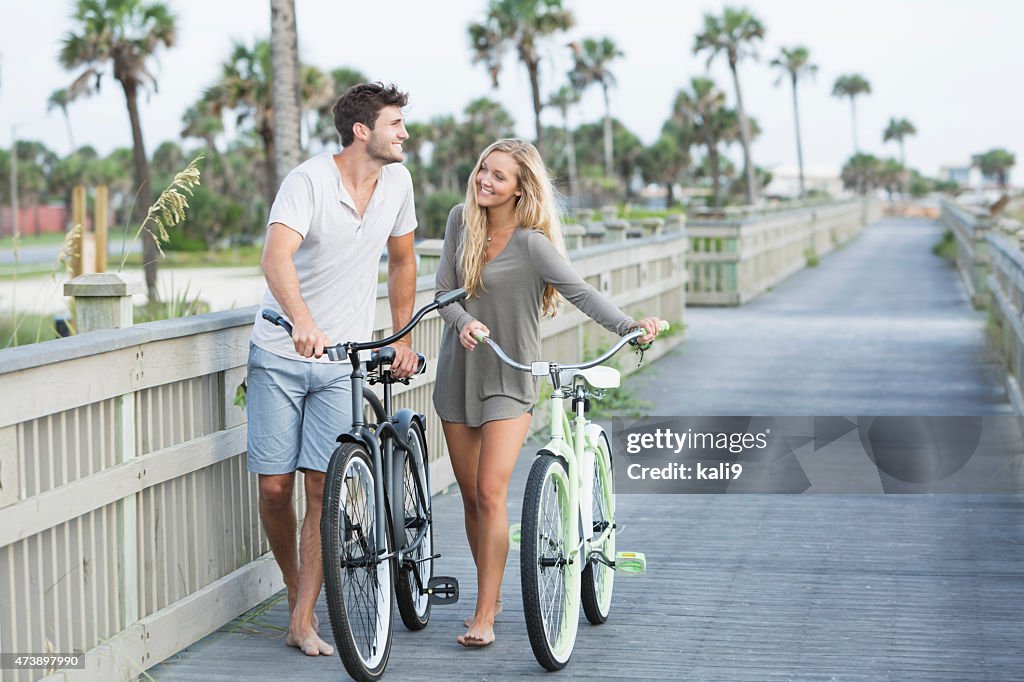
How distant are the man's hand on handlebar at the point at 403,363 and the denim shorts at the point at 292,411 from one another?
0.23 m

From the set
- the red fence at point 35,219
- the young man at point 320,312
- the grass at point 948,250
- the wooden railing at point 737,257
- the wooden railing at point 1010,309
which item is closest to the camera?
the young man at point 320,312

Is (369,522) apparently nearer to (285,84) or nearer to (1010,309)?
(1010,309)

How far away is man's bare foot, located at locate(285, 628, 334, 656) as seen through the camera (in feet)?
17.6

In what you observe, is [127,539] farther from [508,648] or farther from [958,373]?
[958,373]

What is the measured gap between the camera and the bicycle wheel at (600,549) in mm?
5551

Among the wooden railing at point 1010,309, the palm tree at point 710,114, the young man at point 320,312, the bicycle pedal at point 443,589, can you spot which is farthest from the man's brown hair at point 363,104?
the palm tree at point 710,114

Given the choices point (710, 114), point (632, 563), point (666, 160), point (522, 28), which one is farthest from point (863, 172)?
point (632, 563)

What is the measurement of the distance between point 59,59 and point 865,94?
127 metres

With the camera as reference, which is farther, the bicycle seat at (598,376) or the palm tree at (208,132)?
the palm tree at (208,132)

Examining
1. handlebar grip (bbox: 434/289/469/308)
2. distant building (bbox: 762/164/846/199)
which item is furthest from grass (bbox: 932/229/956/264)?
distant building (bbox: 762/164/846/199)

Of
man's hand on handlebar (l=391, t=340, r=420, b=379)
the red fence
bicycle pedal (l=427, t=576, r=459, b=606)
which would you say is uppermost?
the red fence

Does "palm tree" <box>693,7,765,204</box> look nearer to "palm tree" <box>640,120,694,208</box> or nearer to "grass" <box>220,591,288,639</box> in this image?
"palm tree" <box>640,120,694,208</box>

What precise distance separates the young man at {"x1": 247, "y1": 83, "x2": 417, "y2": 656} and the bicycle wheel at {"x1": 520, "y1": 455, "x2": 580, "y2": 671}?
71 centimetres

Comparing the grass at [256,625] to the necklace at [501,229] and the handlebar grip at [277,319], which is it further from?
the necklace at [501,229]
